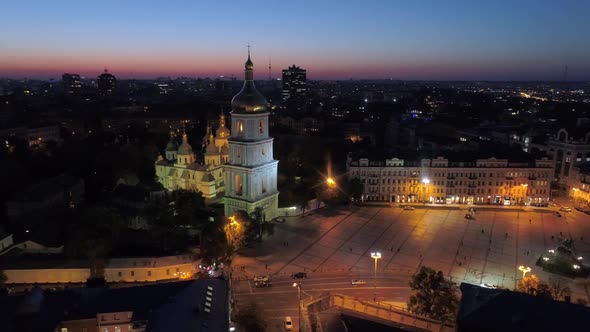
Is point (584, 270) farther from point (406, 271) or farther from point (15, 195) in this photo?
point (15, 195)

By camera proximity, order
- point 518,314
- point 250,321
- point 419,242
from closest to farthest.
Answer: point 518,314 → point 250,321 → point 419,242

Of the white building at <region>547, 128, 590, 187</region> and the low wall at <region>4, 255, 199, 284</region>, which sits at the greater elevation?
the white building at <region>547, 128, 590, 187</region>

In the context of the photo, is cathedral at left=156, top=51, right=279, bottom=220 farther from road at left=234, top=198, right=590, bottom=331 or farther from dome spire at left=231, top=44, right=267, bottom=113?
road at left=234, top=198, right=590, bottom=331

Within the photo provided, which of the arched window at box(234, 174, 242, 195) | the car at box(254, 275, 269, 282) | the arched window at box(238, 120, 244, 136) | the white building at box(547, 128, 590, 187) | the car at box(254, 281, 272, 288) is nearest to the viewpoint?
the car at box(254, 281, 272, 288)

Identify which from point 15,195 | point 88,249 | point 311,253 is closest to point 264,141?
point 311,253

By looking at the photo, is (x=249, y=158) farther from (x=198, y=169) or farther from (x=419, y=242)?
(x=419, y=242)

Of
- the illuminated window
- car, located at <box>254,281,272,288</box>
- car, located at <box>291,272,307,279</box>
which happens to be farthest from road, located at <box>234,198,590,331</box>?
the illuminated window

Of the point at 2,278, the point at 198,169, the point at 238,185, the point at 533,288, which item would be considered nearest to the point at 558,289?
the point at 533,288
